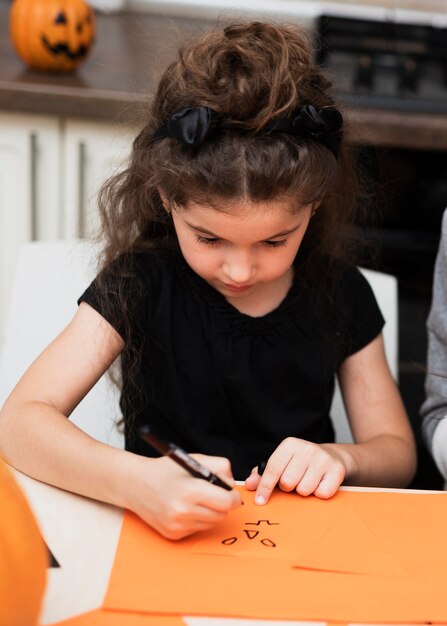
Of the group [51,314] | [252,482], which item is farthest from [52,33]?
[252,482]

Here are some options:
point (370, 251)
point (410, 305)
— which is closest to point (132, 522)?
point (370, 251)

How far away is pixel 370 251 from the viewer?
1.78m

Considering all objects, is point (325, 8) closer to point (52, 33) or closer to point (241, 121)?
point (52, 33)

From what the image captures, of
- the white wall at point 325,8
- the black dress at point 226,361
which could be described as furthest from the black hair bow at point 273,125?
the white wall at point 325,8

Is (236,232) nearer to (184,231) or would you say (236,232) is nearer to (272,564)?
(184,231)

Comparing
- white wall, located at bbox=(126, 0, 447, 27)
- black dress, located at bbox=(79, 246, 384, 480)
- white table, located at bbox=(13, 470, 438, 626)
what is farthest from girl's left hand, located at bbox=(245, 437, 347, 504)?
white wall, located at bbox=(126, 0, 447, 27)

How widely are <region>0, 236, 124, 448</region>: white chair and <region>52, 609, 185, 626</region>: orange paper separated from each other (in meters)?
0.58

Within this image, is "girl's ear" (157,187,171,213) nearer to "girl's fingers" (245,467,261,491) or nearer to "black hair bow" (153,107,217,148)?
"black hair bow" (153,107,217,148)

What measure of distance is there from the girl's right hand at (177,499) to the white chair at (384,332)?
57 centimetres

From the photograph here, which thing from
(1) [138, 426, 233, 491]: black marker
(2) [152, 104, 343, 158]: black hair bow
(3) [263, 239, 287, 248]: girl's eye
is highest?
(2) [152, 104, 343, 158]: black hair bow

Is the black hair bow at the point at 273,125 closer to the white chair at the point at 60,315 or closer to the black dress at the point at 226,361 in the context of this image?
the black dress at the point at 226,361

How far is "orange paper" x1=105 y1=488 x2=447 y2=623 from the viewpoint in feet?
2.24

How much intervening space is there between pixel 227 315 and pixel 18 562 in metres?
0.62

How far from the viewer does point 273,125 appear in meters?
0.95
